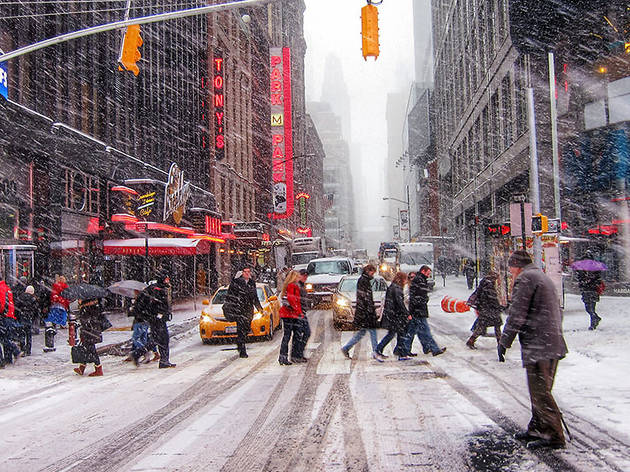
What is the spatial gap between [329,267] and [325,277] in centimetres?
105

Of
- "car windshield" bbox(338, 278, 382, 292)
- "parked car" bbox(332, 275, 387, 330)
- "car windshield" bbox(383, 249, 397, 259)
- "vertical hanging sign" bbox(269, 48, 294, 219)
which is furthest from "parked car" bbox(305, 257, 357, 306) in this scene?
"vertical hanging sign" bbox(269, 48, 294, 219)

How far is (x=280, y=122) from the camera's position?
64062mm

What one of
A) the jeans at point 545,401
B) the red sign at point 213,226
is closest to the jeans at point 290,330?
the jeans at point 545,401

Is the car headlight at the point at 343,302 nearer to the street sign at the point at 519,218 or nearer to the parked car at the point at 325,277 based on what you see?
the street sign at the point at 519,218

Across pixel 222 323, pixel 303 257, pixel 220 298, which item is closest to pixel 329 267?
pixel 220 298

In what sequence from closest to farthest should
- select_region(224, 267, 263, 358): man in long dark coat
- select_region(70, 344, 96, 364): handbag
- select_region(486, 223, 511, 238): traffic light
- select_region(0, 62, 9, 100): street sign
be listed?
select_region(70, 344, 96, 364): handbag, select_region(224, 267, 263, 358): man in long dark coat, select_region(0, 62, 9, 100): street sign, select_region(486, 223, 511, 238): traffic light

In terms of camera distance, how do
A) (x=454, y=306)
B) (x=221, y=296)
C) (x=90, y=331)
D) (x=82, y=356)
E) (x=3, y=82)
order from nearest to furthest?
(x=82, y=356)
(x=90, y=331)
(x=221, y=296)
(x=3, y=82)
(x=454, y=306)

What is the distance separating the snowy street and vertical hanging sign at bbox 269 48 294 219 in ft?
170

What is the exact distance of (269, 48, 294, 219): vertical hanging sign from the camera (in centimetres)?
6328

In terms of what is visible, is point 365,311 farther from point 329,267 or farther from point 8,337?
point 329,267

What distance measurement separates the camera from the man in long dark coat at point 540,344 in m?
5.54

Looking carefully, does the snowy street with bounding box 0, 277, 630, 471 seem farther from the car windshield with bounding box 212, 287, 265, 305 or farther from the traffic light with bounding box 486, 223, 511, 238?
the traffic light with bounding box 486, 223, 511, 238

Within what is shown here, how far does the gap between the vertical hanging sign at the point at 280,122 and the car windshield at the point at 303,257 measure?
955 inches

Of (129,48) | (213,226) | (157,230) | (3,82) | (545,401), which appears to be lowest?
(545,401)
